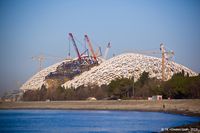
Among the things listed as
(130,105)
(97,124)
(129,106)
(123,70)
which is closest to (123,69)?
(123,70)

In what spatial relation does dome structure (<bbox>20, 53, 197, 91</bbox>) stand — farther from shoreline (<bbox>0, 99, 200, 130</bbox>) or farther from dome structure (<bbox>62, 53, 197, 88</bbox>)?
shoreline (<bbox>0, 99, 200, 130</bbox>)

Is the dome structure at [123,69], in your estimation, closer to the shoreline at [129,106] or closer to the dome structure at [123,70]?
the dome structure at [123,70]

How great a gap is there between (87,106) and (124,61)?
182 ft

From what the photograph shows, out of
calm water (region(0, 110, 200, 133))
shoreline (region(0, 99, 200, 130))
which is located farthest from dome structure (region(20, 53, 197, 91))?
calm water (region(0, 110, 200, 133))

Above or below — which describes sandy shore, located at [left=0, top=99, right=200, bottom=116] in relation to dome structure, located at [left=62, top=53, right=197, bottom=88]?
below

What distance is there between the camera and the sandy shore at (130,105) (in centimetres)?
→ 7375

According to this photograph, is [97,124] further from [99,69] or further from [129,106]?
[99,69]

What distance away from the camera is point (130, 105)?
8856cm

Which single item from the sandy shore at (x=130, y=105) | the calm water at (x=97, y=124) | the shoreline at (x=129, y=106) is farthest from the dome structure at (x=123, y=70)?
the calm water at (x=97, y=124)

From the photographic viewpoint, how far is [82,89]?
396 feet

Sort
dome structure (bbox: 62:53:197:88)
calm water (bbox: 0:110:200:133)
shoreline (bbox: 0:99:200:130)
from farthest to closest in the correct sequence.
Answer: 1. dome structure (bbox: 62:53:197:88)
2. shoreline (bbox: 0:99:200:130)
3. calm water (bbox: 0:110:200:133)

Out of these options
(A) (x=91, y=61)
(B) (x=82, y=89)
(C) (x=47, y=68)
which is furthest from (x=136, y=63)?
(C) (x=47, y=68)

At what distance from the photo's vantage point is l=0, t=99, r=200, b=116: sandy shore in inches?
2904

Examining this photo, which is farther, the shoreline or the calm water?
the shoreline
